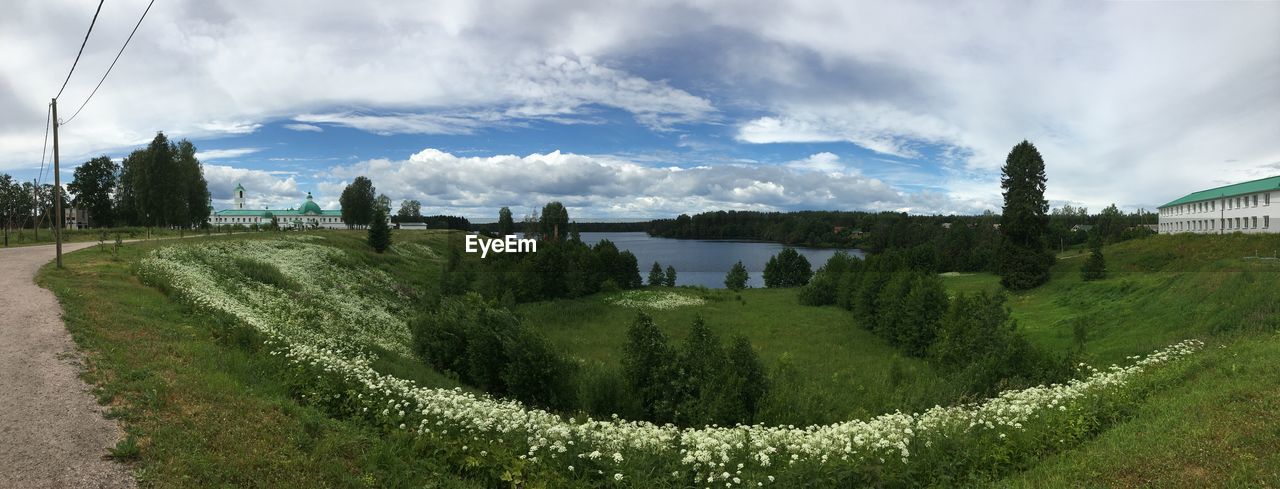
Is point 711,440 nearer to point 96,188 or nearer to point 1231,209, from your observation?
point 1231,209

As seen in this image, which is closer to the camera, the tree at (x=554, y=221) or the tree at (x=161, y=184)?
the tree at (x=161, y=184)

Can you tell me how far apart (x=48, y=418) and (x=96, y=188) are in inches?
4272

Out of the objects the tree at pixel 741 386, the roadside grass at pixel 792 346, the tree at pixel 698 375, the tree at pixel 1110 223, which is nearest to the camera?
the tree at pixel 741 386

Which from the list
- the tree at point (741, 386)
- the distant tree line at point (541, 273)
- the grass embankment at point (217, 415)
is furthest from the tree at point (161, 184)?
the tree at point (741, 386)

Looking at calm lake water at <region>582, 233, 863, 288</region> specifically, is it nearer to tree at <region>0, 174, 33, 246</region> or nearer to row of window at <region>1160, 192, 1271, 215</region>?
row of window at <region>1160, 192, 1271, 215</region>

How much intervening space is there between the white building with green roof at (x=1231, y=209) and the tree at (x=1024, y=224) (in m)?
18.8

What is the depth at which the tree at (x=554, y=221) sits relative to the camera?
96250 millimetres

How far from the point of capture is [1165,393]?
11.1 metres

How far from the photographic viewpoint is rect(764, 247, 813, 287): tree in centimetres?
9000

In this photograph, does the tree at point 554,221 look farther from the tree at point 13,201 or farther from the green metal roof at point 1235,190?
the green metal roof at point 1235,190

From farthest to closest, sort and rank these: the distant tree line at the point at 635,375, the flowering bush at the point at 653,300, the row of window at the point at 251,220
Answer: the row of window at the point at 251,220
the flowering bush at the point at 653,300
the distant tree line at the point at 635,375

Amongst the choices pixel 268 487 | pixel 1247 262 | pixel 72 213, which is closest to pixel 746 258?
pixel 1247 262

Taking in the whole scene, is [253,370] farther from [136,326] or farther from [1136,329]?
[1136,329]

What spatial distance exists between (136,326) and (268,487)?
33.9 ft
